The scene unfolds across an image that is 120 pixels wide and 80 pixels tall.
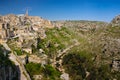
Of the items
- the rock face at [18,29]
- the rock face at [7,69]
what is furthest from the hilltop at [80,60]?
the rock face at [7,69]

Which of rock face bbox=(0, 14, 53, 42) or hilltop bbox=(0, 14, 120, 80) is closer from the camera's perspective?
hilltop bbox=(0, 14, 120, 80)

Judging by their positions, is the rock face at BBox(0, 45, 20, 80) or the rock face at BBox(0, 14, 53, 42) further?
the rock face at BBox(0, 14, 53, 42)

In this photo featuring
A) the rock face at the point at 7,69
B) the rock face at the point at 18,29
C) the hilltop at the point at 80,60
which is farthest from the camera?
the rock face at the point at 18,29

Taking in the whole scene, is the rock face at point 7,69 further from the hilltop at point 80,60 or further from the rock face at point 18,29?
the rock face at point 18,29

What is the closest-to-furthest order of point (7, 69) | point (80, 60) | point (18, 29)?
1. point (7, 69)
2. point (80, 60)
3. point (18, 29)

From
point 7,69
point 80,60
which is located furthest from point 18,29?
point 7,69

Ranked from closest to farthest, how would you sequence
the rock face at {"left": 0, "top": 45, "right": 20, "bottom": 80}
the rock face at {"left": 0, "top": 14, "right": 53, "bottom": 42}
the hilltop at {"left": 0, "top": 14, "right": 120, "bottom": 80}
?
the rock face at {"left": 0, "top": 45, "right": 20, "bottom": 80}, the hilltop at {"left": 0, "top": 14, "right": 120, "bottom": 80}, the rock face at {"left": 0, "top": 14, "right": 53, "bottom": 42}

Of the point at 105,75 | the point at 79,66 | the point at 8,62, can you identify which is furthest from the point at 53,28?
the point at 8,62

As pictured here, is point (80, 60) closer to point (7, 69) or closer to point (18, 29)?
point (7, 69)

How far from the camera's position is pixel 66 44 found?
164000 millimetres

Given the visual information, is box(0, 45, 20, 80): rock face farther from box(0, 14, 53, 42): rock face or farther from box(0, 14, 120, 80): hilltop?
box(0, 14, 53, 42): rock face

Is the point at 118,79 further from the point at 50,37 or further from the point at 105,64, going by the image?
the point at 50,37

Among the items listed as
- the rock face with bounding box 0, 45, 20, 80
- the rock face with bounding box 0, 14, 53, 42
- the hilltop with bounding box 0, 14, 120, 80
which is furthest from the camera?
the rock face with bounding box 0, 14, 53, 42

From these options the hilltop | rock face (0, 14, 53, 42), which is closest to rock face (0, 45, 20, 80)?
the hilltop
